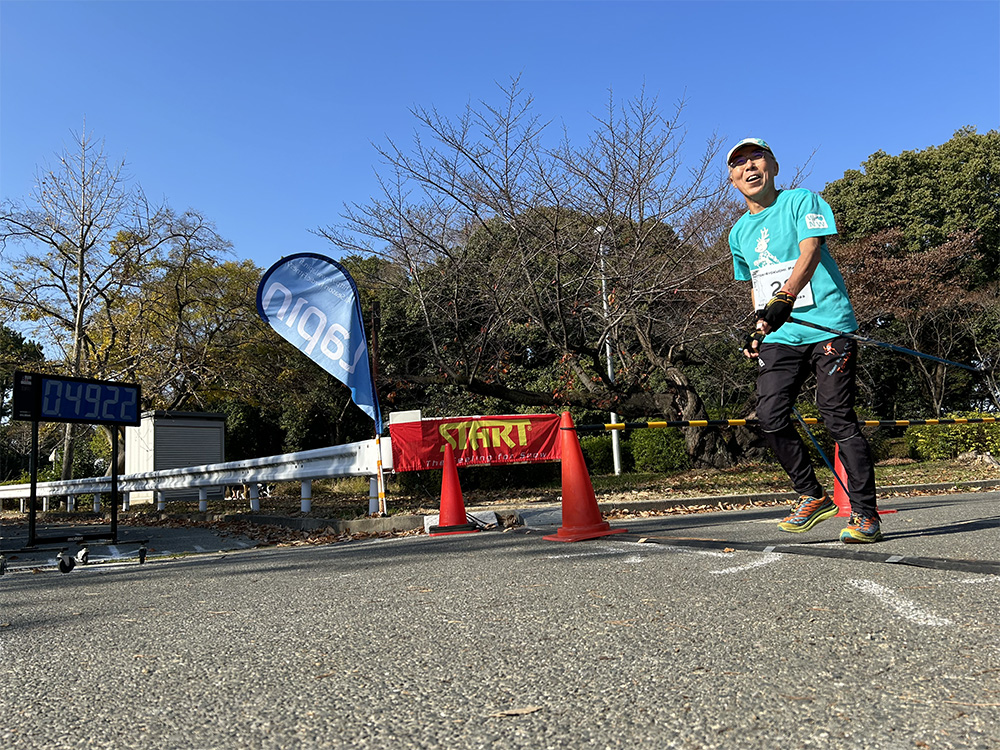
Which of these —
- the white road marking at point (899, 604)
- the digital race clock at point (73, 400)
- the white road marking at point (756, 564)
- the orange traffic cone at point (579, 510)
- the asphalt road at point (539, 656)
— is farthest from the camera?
the digital race clock at point (73, 400)

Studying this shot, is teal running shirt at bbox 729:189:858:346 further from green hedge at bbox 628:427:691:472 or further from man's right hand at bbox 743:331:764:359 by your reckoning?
green hedge at bbox 628:427:691:472

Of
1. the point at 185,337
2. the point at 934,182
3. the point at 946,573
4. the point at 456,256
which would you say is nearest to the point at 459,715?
the point at 946,573

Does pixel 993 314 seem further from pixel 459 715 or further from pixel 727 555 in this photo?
pixel 459 715

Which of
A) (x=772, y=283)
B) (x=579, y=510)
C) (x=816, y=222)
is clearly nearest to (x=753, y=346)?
(x=772, y=283)

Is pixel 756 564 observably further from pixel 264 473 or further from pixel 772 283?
pixel 264 473

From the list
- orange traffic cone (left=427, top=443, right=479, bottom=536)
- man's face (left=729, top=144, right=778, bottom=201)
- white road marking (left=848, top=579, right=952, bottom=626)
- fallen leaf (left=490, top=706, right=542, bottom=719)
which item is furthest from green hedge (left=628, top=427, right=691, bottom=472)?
fallen leaf (left=490, top=706, right=542, bottom=719)

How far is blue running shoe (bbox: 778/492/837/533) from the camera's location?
4.79 metres

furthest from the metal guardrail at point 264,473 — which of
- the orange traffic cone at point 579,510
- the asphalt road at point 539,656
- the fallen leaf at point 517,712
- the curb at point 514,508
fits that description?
the fallen leaf at point 517,712

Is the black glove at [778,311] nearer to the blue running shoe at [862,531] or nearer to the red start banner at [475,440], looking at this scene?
the blue running shoe at [862,531]

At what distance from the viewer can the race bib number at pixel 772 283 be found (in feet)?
14.9

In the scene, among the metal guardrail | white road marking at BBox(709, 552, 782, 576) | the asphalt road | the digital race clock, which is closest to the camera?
the asphalt road

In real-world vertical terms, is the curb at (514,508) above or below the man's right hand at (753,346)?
below

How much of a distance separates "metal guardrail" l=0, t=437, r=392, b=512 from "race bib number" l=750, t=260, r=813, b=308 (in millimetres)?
5563

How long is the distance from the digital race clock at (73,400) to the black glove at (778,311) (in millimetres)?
6209
